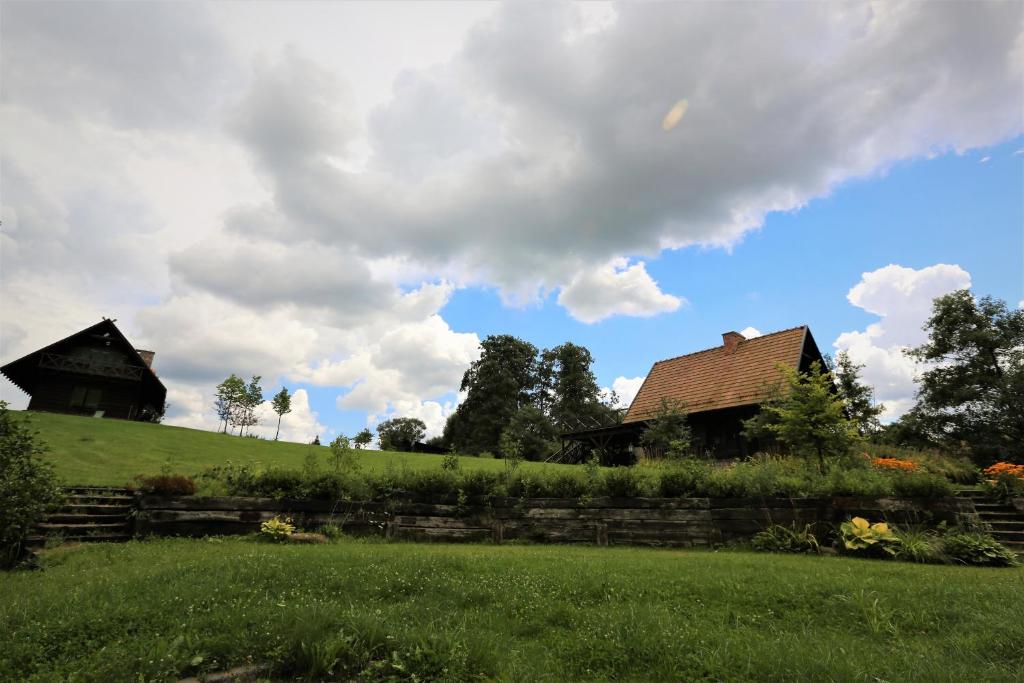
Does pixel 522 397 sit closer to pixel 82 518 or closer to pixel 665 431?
pixel 665 431

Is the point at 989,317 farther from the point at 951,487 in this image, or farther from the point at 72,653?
the point at 72,653

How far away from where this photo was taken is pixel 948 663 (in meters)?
4.67

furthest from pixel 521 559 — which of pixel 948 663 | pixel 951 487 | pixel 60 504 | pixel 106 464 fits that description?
pixel 106 464

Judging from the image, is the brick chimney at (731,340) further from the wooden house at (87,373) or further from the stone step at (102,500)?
the wooden house at (87,373)

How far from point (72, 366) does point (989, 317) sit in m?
58.8

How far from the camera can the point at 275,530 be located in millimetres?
10500

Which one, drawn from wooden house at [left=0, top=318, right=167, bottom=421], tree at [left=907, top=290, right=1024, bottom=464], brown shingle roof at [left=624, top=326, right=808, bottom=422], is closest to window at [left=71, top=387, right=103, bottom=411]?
wooden house at [left=0, top=318, right=167, bottom=421]

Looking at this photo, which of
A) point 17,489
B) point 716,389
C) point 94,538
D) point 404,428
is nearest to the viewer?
point 17,489

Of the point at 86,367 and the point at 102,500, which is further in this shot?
the point at 86,367

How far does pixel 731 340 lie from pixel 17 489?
107ft

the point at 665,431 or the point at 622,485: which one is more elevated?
the point at 665,431

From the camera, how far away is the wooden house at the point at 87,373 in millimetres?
33281

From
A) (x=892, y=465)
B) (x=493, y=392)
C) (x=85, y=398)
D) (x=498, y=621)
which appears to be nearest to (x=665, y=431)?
(x=892, y=465)

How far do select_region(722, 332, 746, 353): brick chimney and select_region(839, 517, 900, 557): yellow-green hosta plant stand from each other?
22.1 meters
